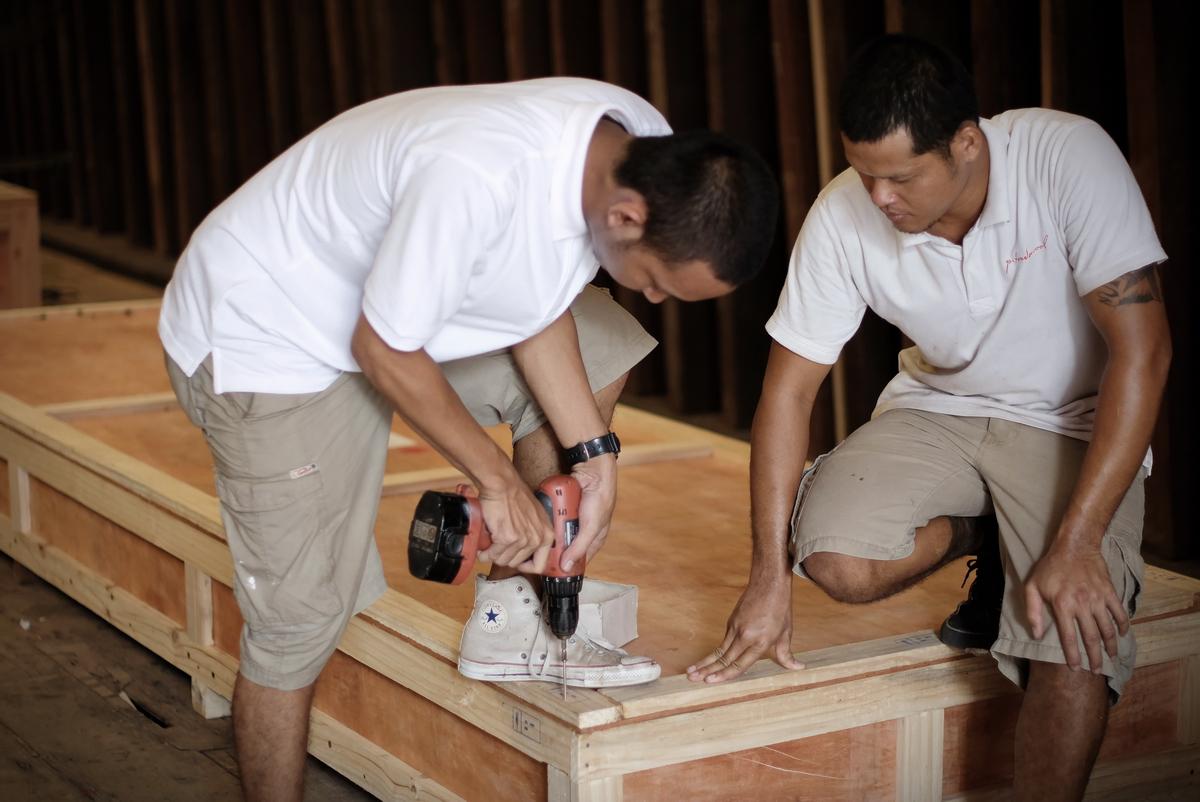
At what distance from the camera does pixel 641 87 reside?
17.7 ft

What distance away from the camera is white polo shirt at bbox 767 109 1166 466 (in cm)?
226

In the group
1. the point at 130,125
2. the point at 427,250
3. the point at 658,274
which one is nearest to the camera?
the point at 427,250

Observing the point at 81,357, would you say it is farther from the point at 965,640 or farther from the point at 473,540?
the point at 965,640

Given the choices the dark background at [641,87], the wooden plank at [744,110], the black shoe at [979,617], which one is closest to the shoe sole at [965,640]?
the black shoe at [979,617]

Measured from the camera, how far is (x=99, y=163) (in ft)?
31.5

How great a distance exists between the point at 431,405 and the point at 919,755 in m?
1.03

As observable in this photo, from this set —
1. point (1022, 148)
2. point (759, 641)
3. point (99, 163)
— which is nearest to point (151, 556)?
point (759, 641)

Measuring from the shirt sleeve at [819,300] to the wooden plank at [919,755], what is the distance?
0.61 meters

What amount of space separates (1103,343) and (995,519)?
0.37 metres

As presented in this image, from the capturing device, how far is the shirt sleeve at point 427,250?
189 cm

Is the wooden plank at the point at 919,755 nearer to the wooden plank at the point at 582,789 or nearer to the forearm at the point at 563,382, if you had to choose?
the wooden plank at the point at 582,789

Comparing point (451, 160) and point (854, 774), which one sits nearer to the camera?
point (451, 160)

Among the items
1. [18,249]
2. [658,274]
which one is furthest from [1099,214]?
[18,249]

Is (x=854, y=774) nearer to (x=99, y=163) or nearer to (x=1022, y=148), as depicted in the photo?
(x=1022, y=148)
